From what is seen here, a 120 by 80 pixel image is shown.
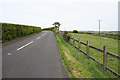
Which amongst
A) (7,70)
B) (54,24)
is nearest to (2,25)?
(7,70)

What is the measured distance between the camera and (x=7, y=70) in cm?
478

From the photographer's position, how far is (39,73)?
14.6 ft

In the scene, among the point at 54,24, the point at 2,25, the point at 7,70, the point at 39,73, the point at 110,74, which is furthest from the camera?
the point at 54,24

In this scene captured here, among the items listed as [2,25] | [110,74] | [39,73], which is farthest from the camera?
[2,25]

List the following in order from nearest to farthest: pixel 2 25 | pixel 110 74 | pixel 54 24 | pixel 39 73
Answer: pixel 39 73, pixel 110 74, pixel 2 25, pixel 54 24

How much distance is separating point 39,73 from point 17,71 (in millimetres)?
1038

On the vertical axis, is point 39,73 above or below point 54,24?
below

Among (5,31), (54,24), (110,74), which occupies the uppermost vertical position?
(54,24)

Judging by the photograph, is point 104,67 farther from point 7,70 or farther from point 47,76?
point 7,70

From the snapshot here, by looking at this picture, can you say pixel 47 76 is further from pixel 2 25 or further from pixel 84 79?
pixel 2 25

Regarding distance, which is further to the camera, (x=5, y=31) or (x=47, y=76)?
(x=5, y=31)

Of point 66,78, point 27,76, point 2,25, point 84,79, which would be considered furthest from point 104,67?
point 2,25

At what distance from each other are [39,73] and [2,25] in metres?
10.9

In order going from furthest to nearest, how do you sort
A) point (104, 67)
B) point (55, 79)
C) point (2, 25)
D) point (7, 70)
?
point (2, 25) → point (104, 67) → point (7, 70) → point (55, 79)
